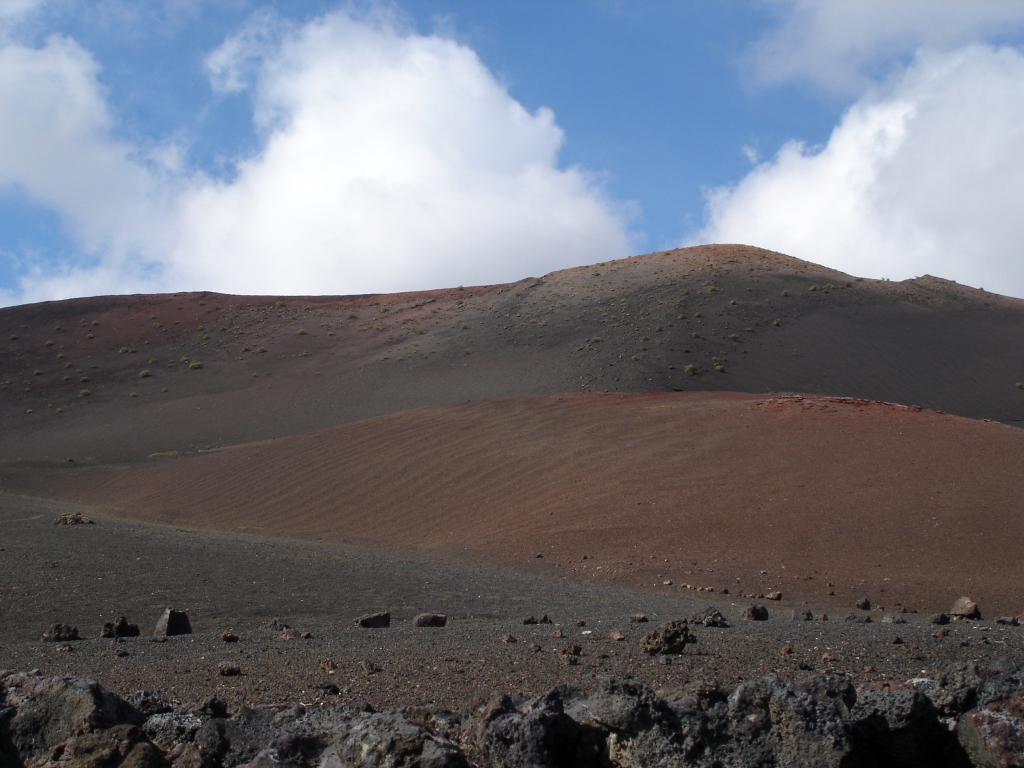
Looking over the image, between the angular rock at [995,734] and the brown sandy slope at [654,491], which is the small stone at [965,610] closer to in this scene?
the brown sandy slope at [654,491]

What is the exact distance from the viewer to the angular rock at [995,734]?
123 inches

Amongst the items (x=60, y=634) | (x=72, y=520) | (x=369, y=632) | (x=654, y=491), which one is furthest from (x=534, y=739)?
(x=72, y=520)

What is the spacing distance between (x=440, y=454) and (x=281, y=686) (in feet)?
49.1

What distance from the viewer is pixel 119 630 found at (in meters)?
6.87

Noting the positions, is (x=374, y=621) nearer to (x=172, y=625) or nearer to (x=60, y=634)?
(x=172, y=625)

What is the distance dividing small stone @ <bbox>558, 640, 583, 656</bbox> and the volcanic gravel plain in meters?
0.06

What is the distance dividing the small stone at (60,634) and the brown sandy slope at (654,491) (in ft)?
21.8

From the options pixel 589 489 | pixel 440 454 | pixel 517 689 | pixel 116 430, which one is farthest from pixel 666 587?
pixel 116 430

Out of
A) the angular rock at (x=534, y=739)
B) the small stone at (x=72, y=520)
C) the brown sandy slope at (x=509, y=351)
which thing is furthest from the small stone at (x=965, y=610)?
the brown sandy slope at (x=509, y=351)

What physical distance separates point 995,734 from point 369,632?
199 inches

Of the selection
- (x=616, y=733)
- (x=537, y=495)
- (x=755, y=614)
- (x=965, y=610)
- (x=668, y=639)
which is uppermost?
(x=537, y=495)

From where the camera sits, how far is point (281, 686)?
499 centimetres

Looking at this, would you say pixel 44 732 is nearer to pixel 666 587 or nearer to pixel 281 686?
pixel 281 686

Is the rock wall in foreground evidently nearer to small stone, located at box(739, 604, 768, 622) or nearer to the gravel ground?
the gravel ground
